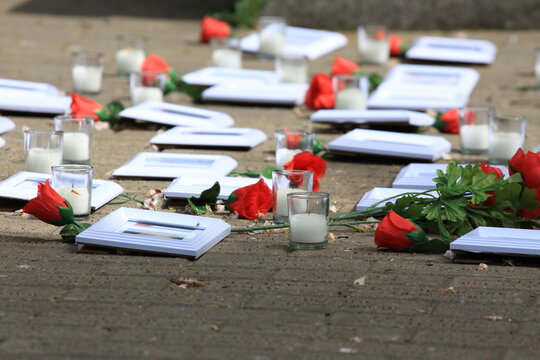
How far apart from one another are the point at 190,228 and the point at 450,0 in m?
8.13

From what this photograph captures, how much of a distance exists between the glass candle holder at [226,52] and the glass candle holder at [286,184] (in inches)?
171

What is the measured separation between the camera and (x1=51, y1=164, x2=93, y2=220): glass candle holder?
150 inches

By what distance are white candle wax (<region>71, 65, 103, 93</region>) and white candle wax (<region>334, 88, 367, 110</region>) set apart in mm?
1735

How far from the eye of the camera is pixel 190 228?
12.2 feet

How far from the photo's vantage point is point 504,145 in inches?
204

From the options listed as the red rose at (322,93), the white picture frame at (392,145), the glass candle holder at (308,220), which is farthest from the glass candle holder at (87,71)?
the glass candle holder at (308,220)

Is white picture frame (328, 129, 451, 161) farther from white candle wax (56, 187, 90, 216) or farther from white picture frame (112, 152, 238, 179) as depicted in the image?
white candle wax (56, 187, 90, 216)

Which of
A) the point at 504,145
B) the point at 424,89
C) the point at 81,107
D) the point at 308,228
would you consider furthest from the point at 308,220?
the point at 424,89

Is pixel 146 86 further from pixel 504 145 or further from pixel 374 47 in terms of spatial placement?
pixel 374 47

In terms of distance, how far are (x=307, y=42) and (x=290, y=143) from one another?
5289 millimetres

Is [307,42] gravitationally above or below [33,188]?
above

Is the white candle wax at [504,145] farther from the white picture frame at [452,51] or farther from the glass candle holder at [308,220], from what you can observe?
the white picture frame at [452,51]

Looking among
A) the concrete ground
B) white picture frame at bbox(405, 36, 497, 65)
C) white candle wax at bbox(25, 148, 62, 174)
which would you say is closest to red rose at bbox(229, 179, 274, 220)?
the concrete ground

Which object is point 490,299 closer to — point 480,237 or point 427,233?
point 480,237
